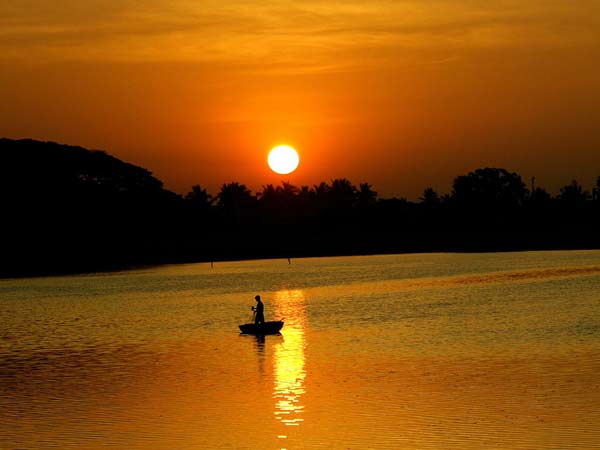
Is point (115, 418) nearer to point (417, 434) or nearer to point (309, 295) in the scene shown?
point (417, 434)

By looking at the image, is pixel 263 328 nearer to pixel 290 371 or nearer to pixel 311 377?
pixel 290 371

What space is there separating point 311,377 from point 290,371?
8.71 ft

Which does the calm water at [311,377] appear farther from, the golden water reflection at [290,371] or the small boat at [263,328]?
the small boat at [263,328]

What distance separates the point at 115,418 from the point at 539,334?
101 feet

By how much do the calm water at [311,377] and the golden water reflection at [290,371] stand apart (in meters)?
0.10

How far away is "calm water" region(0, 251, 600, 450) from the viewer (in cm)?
2855

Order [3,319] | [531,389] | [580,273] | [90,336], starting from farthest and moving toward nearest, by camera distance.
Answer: [580,273]
[3,319]
[90,336]
[531,389]

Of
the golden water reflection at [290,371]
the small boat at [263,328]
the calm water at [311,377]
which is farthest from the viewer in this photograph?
the small boat at [263,328]

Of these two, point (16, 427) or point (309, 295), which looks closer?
point (16, 427)

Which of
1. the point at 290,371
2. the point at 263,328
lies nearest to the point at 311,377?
the point at 290,371

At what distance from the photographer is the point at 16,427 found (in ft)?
101

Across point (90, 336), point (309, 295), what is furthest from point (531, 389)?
point (309, 295)

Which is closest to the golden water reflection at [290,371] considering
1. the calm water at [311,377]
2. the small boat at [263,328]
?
the calm water at [311,377]

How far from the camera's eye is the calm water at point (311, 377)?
28547 millimetres
